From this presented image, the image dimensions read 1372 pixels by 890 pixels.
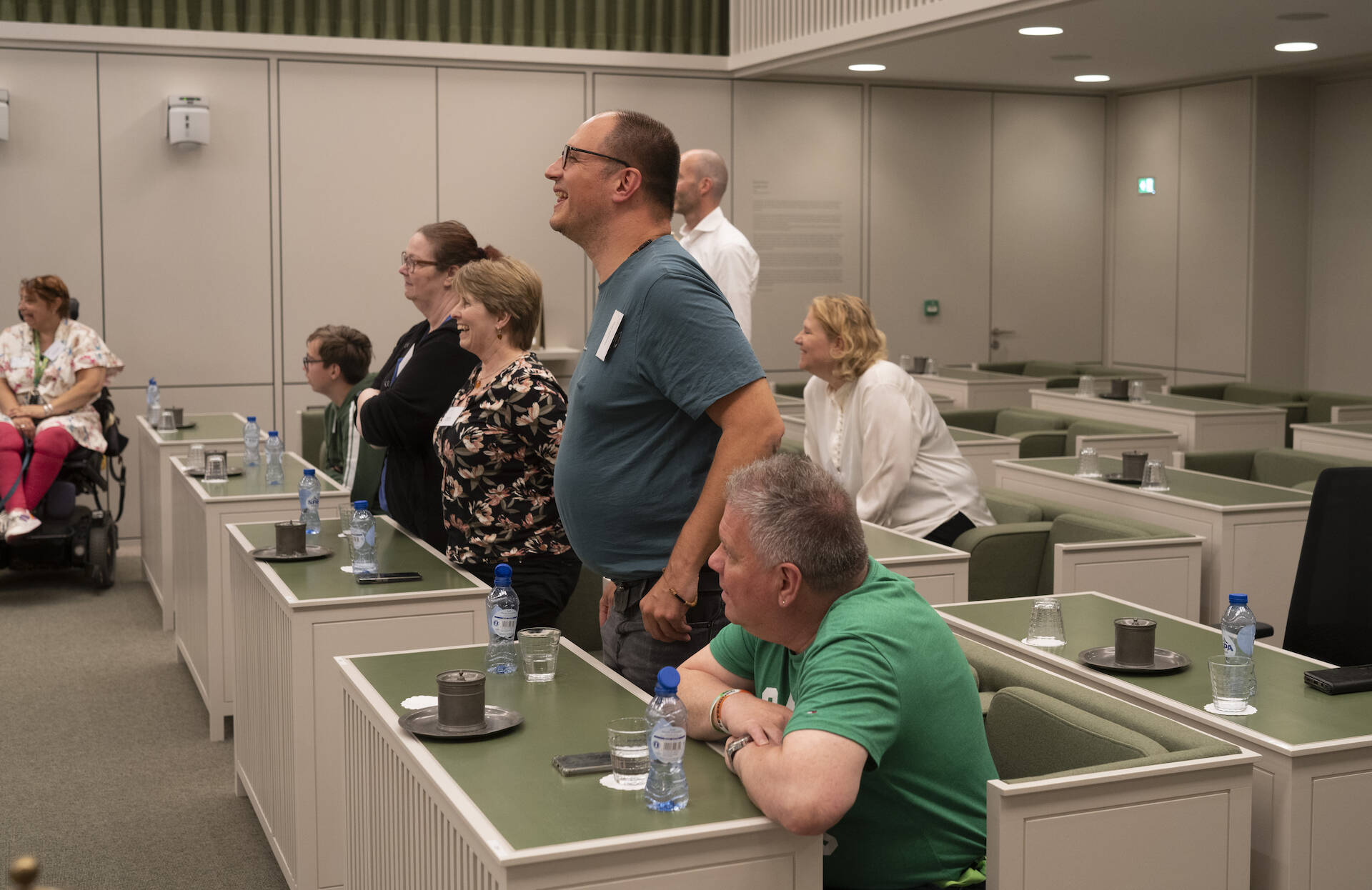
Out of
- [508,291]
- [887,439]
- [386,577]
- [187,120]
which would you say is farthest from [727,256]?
[187,120]

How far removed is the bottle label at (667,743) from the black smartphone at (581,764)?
18cm

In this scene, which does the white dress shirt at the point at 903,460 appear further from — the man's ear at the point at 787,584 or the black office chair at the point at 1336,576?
the man's ear at the point at 787,584

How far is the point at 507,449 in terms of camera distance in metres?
3.65

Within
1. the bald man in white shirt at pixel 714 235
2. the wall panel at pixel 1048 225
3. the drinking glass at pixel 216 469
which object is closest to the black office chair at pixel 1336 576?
the bald man in white shirt at pixel 714 235

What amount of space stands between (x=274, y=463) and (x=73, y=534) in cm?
227

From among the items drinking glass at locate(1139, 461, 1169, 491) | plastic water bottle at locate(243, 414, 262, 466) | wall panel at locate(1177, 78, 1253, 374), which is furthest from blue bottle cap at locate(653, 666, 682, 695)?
wall panel at locate(1177, 78, 1253, 374)

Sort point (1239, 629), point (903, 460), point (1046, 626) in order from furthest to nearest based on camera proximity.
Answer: point (903, 460) → point (1046, 626) → point (1239, 629)

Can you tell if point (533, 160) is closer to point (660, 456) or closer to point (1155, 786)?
point (660, 456)

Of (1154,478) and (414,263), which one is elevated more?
(414,263)

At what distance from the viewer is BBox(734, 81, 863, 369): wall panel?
1076 centimetres

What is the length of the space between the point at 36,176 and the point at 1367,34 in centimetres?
845

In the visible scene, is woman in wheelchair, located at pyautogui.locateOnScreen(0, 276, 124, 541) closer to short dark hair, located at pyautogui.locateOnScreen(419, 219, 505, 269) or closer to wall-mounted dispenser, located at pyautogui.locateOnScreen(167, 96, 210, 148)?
wall-mounted dispenser, located at pyautogui.locateOnScreen(167, 96, 210, 148)

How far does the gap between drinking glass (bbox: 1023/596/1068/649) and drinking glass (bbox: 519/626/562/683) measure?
3.83 feet

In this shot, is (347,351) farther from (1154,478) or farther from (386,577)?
(1154,478)
